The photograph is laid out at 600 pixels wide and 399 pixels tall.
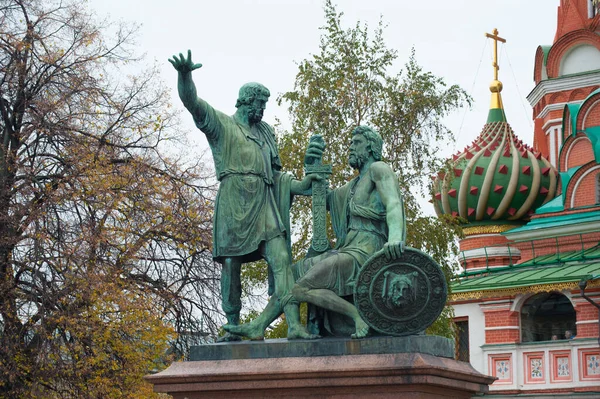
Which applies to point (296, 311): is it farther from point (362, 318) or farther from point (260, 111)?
point (260, 111)

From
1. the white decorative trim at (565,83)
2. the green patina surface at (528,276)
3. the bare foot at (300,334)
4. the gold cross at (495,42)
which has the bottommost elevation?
the bare foot at (300,334)

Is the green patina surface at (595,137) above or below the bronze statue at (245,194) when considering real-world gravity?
above

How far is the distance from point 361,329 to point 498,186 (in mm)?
23962

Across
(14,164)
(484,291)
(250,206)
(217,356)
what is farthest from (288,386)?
(484,291)

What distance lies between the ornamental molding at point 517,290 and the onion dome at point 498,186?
426 centimetres

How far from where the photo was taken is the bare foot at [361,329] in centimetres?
1025

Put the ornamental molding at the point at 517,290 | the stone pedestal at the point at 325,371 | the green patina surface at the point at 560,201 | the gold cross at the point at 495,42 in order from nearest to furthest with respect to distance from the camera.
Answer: the stone pedestal at the point at 325,371 → the ornamental molding at the point at 517,290 → the green patina surface at the point at 560,201 → the gold cross at the point at 495,42

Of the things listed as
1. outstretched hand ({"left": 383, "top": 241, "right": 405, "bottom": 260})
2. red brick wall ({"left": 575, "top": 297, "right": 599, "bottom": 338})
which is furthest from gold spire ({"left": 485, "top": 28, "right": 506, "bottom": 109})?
outstretched hand ({"left": 383, "top": 241, "right": 405, "bottom": 260})

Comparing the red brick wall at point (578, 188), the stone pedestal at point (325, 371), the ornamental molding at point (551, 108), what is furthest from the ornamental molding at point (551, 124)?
the stone pedestal at point (325, 371)

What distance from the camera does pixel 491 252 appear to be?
33406 millimetres

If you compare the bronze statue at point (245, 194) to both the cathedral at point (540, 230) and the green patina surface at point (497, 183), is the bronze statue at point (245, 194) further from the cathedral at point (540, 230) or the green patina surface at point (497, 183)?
the green patina surface at point (497, 183)

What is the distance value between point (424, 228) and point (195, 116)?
36.2 ft

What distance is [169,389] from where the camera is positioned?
34.6 ft

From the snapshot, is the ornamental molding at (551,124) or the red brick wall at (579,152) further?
the ornamental molding at (551,124)
